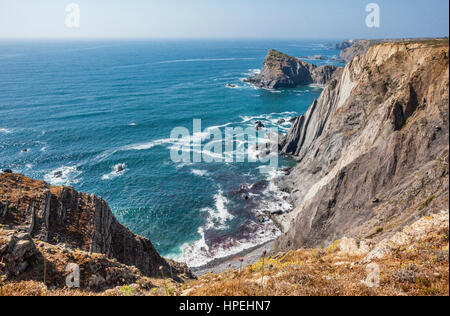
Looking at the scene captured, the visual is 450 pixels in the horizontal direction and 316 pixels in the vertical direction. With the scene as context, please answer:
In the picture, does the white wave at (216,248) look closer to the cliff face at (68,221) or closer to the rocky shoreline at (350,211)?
the rocky shoreline at (350,211)

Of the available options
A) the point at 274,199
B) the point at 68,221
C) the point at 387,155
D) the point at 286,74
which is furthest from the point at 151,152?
the point at 286,74

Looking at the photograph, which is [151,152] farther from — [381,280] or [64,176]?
[381,280]

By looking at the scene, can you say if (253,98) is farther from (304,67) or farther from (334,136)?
(334,136)

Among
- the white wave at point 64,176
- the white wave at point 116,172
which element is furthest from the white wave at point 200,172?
the white wave at point 64,176

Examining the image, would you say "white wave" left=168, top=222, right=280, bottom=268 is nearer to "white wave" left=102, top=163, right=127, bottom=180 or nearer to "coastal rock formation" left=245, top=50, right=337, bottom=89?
"white wave" left=102, top=163, right=127, bottom=180

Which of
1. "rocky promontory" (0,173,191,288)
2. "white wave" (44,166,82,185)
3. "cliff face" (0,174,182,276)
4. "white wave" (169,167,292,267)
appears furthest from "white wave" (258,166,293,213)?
"white wave" (44,166,82,185)

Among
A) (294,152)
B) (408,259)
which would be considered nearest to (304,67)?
(294,152)
